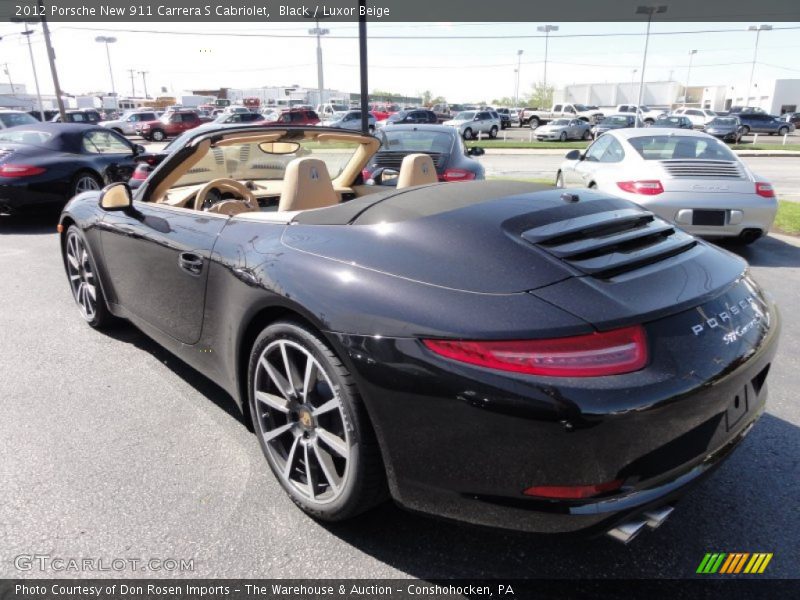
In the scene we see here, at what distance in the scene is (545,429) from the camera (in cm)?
160

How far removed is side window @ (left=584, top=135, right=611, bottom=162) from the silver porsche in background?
2894 centimetres

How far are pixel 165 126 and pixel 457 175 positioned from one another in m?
32.7

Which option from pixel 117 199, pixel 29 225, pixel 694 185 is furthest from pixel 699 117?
pixel 117 199

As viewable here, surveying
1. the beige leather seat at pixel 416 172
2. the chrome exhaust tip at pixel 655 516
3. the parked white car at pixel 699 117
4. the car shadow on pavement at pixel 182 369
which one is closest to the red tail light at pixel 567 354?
the chrome exhaust tip at pixel 655 516

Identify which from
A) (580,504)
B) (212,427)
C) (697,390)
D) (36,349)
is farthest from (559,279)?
(36,349)

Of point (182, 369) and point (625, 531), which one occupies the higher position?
point (625, 531)

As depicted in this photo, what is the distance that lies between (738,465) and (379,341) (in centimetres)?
190

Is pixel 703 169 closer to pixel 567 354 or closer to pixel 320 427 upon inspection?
pixel 567 354

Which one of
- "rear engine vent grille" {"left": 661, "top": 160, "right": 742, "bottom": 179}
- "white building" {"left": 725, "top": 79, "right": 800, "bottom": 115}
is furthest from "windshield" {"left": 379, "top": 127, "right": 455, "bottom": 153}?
"white building" {"left": 725, "top": 79, "right": 800, "bottom": 115}

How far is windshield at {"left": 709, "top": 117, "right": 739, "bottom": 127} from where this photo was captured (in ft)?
108

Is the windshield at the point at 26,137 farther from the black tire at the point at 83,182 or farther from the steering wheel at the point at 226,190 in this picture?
the steering wheel at the point at 226,190

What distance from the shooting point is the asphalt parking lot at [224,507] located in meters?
2.07

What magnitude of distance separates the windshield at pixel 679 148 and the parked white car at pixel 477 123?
95.0 feet

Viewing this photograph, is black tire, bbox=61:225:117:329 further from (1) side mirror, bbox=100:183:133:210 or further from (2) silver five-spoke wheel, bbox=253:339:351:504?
(2) silver five-spoke wheel, bbox=253:339:351:504
